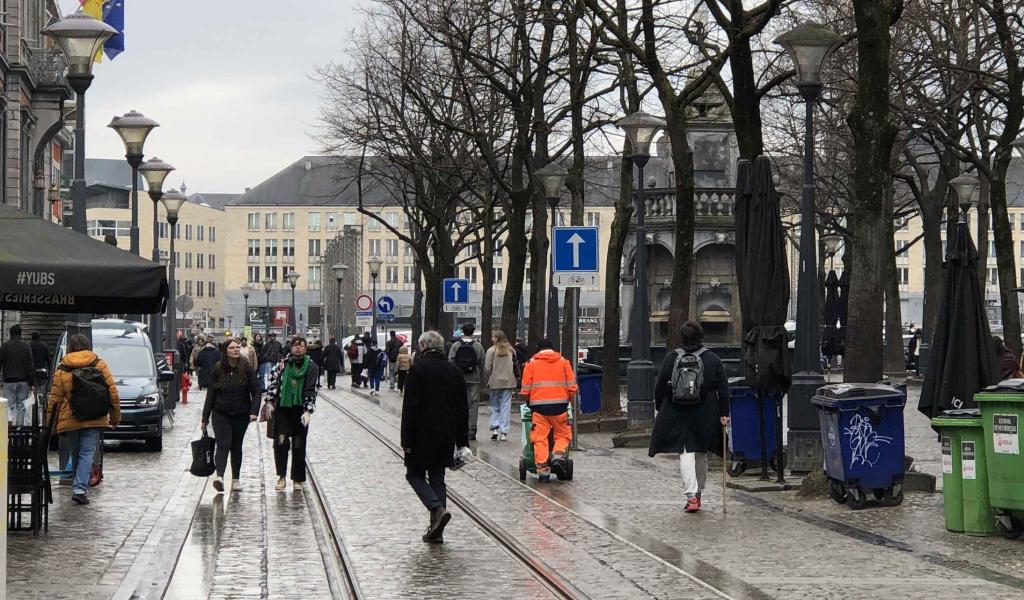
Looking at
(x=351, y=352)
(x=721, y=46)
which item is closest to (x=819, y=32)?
(x=721, y=46)

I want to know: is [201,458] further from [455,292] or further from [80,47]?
[455,292]

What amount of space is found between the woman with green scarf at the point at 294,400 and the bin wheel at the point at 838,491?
17.6ft

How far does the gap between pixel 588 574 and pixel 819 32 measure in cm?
864

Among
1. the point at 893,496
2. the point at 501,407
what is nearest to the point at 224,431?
the point at 893,496

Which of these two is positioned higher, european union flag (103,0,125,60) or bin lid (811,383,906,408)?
european union flag (103,0,125,60)

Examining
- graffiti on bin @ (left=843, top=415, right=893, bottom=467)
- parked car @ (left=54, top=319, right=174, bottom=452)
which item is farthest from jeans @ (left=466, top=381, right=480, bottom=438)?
graffiti on bin @ (left=843, top=415, right=893, bottom=467)

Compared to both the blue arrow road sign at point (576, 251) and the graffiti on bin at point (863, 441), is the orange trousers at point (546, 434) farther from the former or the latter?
the graffiti on bin at point (863, 441)

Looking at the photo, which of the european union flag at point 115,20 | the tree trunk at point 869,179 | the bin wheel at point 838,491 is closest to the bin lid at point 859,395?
the bin wheel at point 838,491

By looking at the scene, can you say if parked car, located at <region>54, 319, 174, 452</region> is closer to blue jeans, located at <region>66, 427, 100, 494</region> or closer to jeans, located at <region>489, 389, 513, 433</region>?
jeans, located at <region>489, 389, 513, 433</region>

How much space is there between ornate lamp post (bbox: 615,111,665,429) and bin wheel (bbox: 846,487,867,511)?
10985 mm

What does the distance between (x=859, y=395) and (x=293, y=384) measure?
594 cm

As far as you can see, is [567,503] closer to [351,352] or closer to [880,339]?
[880,339]

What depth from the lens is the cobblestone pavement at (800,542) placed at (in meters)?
11.8

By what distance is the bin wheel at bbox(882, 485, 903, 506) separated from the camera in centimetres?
1669
